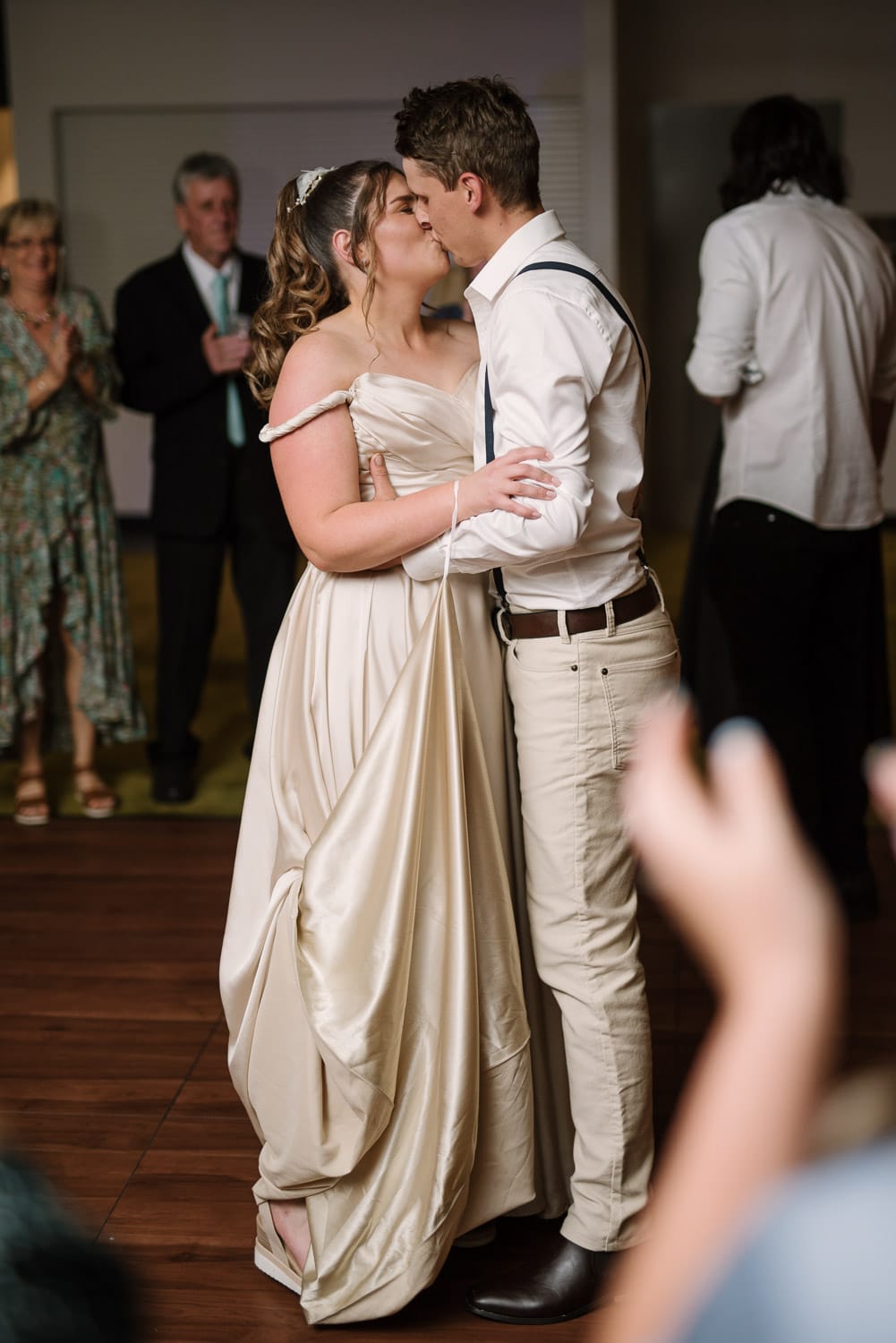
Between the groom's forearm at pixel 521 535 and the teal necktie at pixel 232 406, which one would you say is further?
the teal necktie at pixel 232 406

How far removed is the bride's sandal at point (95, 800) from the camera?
466cm

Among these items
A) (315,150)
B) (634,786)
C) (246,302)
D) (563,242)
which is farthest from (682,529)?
(634,786)

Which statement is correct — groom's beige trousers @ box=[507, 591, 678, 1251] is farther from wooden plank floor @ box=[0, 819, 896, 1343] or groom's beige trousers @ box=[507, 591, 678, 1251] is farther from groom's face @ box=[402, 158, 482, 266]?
groom's face @ box=[402, 158, 482, 266]

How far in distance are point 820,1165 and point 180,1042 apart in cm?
270

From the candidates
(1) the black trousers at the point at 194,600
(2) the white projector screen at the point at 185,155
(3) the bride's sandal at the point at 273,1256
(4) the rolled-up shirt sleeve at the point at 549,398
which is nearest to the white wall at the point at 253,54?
(2) the white projector screen at the point at 185,155

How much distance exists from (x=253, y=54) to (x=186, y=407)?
558 cm

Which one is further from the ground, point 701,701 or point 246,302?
point 246,302

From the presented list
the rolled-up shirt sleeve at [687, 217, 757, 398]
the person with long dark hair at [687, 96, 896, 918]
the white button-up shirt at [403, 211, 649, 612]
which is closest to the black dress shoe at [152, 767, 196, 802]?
the person with long dark hair at [687, 96, 896, 918]

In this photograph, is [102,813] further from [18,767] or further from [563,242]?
[563,242]

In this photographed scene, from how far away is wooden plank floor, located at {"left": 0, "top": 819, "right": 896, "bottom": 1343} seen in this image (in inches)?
90.0

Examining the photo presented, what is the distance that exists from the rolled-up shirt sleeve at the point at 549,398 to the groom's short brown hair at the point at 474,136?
19 cm

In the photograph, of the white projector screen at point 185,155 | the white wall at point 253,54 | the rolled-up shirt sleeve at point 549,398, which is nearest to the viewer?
the rolled-up shirt sleeve at point 549,398

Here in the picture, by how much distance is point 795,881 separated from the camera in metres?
0.61

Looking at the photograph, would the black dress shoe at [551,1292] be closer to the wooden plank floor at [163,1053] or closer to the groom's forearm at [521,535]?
the wooden plank floor at [163,1053]
